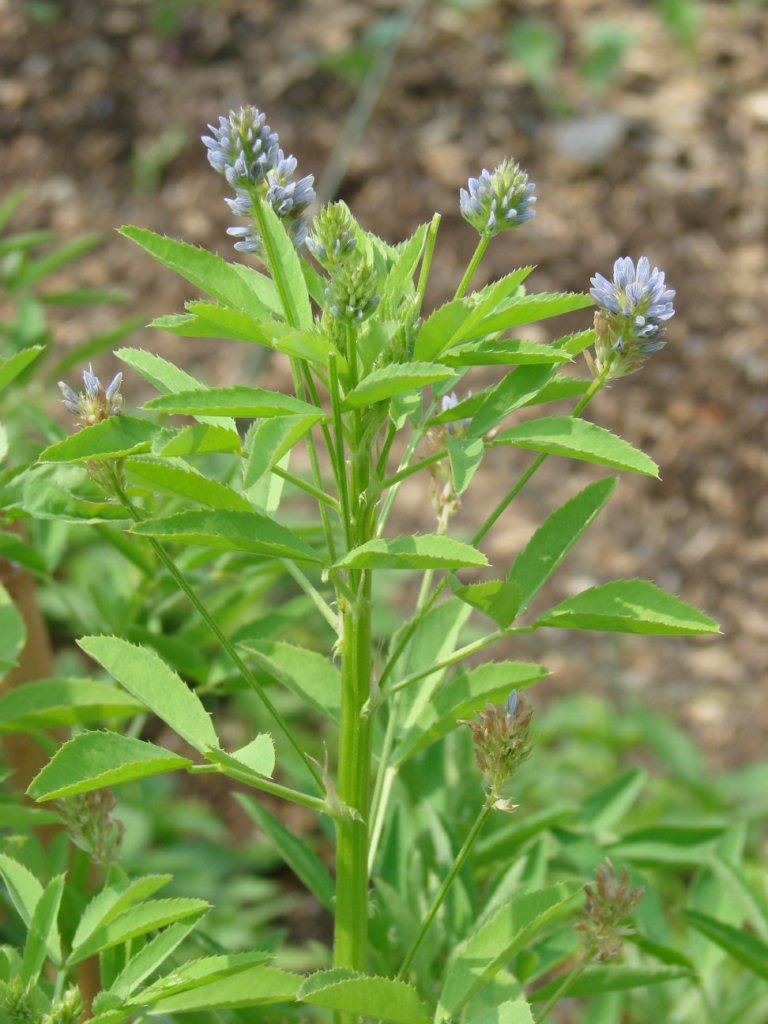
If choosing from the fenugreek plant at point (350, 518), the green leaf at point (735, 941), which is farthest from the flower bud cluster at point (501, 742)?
the green leaf at point (735, 941)

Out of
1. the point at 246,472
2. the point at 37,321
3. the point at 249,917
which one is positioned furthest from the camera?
the point at 249,917

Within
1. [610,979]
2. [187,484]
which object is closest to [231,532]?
[187,484]

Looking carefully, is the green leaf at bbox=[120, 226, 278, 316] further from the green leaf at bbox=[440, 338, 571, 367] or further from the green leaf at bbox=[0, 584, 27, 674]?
the green leaf at bbox=[0, 584, 27, 674]

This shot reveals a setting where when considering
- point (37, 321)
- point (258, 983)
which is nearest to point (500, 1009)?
point (258, 983)

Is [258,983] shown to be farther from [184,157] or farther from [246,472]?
[184,157]

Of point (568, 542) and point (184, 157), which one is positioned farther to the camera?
point (184, 157)
